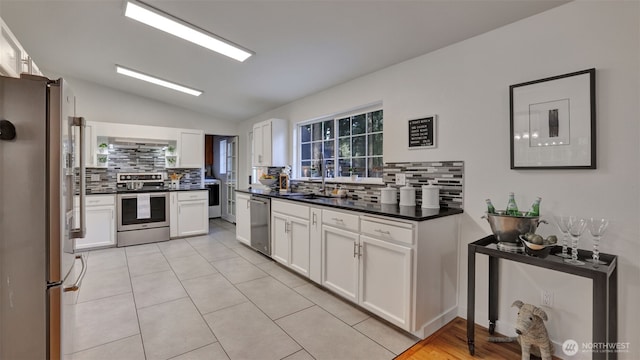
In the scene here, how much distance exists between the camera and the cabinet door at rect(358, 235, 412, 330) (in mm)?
2031

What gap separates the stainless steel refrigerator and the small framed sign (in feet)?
8.31

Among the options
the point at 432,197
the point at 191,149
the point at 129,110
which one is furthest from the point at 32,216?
the point at 129,110

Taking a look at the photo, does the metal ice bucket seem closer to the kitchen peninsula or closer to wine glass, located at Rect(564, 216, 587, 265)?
wine glass, located at Rect(564, 216, 587, 265)

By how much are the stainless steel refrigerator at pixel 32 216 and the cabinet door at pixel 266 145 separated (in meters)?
3.21

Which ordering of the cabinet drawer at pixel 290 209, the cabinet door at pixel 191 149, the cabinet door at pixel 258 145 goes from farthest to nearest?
the cabinet door at pixel 191 149, the cabinet door at pixel 258 145, the cabinet drawer at pixel 290 209

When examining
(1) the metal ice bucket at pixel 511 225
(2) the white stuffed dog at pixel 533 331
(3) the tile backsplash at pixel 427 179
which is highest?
(3) the tile backsplash at pixel 427 179

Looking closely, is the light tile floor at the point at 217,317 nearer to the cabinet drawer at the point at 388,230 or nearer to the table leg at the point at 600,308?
the cabinet drawer at the point at 388,230

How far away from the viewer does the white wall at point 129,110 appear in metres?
4.82

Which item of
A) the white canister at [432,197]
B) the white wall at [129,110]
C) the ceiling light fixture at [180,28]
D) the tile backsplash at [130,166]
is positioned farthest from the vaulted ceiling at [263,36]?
the tile backsplash at [130,166]

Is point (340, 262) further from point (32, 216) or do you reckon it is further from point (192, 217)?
point (192, 217)

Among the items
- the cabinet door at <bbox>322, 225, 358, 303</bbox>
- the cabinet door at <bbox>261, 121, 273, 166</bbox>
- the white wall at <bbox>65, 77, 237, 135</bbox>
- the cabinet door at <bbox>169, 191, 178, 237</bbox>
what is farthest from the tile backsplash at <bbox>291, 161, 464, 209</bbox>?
the white wall at <bbox>65, 77, 237, 135</bbox>

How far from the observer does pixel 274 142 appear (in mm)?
4445

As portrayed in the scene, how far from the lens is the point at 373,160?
3.24m

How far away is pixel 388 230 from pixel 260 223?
2246 mm
